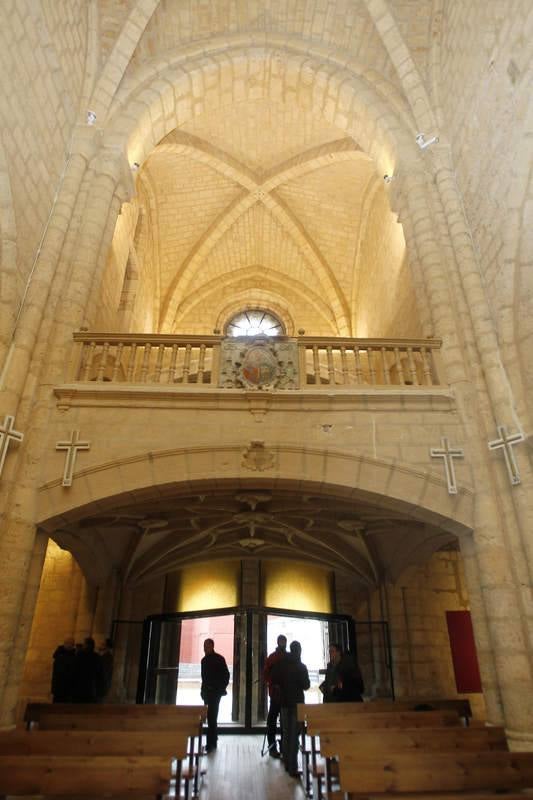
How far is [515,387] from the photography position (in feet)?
20.0

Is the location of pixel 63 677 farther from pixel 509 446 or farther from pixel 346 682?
pixel 509 446

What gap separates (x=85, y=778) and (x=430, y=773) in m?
2.15

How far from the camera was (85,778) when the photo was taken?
9.92ft

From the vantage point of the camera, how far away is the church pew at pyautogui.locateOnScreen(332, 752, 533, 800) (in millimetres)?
3199

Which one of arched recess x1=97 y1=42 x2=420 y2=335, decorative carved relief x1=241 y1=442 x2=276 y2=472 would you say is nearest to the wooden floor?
decorative carved relief x1=241 y1=442 x2=276 y2=472

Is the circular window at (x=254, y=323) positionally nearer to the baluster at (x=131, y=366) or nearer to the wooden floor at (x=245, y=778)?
the baluster at (x=131, y=366)

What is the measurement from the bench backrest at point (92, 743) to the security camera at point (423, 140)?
8.71 metres

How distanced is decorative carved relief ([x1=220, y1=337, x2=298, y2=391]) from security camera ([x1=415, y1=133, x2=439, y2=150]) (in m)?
4.31

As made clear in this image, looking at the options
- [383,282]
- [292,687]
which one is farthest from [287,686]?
[383,282]

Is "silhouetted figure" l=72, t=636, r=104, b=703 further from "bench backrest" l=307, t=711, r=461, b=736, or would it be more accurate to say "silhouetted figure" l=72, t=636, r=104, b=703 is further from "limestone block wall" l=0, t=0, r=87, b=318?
"limestone block wall" l=0, t=0, r=87, b=318

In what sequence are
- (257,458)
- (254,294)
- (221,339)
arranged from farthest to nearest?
(254,294), (221,339), (257,458)

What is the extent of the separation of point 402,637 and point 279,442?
5887 mm

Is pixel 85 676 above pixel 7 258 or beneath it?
beneath

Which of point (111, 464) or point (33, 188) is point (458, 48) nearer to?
point (33, 188)
